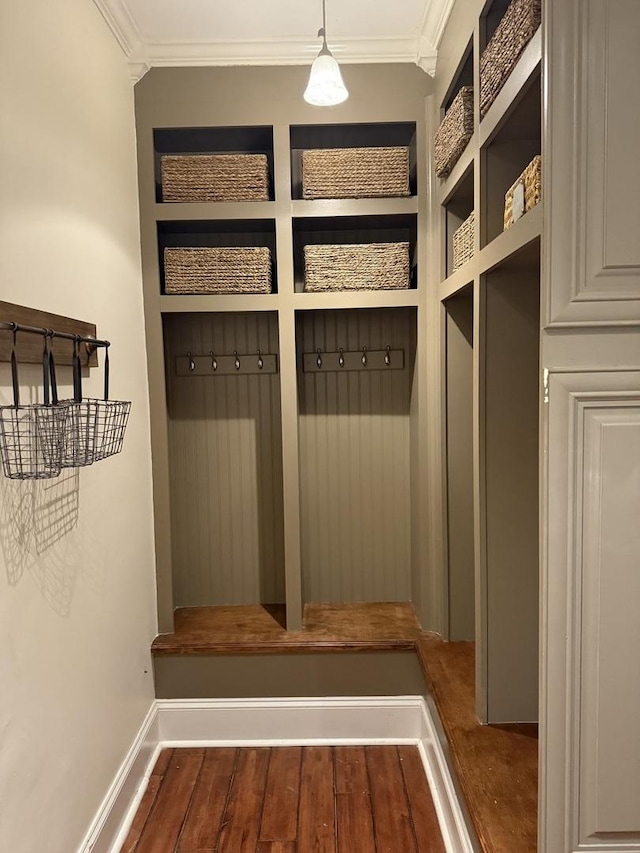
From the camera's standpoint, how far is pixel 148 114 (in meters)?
2.45

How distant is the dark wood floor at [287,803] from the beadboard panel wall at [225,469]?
29.4 inches

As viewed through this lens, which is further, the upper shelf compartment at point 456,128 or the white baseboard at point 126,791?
the upper shelf compartment at point 456,128

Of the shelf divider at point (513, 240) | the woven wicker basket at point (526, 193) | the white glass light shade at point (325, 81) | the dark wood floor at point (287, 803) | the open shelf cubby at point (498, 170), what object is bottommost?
the dark wood floor at point (287, 803)

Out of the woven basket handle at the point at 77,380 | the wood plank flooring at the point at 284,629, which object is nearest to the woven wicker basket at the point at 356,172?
the woven basket handle at the point at 77,380

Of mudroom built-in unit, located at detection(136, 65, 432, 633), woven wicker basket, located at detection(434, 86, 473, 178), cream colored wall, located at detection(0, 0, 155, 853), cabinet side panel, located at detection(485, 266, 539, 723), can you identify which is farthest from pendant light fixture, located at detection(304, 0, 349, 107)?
cabinet side panel, located at detection(485, 266, 539, 723)

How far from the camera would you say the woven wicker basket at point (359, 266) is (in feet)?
8.28

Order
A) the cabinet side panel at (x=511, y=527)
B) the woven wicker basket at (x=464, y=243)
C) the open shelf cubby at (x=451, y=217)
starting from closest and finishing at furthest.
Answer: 1. the cabinet side panel at (x=511, y=527)
2. the woven wicker basket at (x=464, y=243)
3. the open shelf cubby at (x=451, y=217)

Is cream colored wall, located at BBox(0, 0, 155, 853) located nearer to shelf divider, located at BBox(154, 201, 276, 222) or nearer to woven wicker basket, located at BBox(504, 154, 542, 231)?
shelf divider, located at BBox(154, 201, 276, 222)

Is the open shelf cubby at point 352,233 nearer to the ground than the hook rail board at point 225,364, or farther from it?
farther from it

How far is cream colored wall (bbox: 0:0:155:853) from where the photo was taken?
4.64 ft

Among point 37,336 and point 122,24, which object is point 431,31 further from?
point 37,336

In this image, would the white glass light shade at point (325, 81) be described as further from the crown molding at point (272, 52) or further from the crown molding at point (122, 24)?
the crown molding at point (122, 24)

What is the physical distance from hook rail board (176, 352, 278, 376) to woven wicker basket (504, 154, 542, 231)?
4.89ft

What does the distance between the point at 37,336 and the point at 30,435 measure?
0.24 meters
